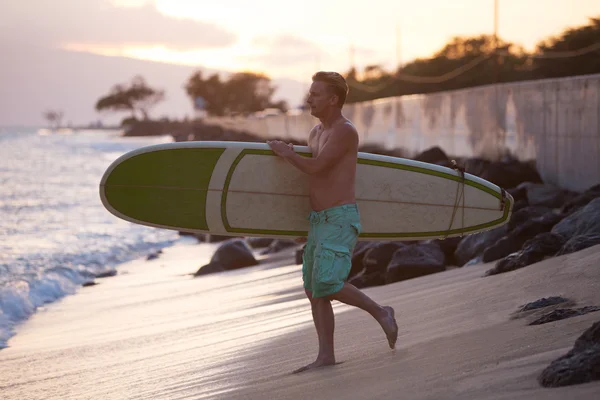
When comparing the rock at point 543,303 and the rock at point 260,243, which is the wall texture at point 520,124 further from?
the rock at point 543,303

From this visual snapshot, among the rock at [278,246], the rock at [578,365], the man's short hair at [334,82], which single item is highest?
the man's short hair at [334,82]

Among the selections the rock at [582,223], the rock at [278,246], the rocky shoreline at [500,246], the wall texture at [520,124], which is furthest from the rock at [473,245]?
the rock at [278,246]

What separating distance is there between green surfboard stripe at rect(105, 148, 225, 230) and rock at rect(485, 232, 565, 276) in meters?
2.19

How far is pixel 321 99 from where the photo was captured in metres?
4.78

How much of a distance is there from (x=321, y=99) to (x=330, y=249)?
30.6 inches

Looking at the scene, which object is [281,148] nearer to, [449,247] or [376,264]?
[376,264]

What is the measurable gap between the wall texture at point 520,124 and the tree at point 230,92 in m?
131

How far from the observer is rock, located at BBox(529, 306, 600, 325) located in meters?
4.42

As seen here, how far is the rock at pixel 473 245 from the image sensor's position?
846cm

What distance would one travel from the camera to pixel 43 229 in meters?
20.1

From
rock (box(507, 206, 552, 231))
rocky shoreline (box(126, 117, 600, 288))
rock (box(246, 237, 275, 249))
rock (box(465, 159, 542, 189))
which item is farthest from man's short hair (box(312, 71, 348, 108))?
rock (box(246, 237, 275, 249))

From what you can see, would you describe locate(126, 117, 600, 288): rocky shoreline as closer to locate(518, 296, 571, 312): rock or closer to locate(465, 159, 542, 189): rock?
locate(465, 159, 542, 189): rock

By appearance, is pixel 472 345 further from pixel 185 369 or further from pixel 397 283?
pixel 397 283

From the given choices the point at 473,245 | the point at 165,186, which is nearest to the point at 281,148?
the point at 165,186
